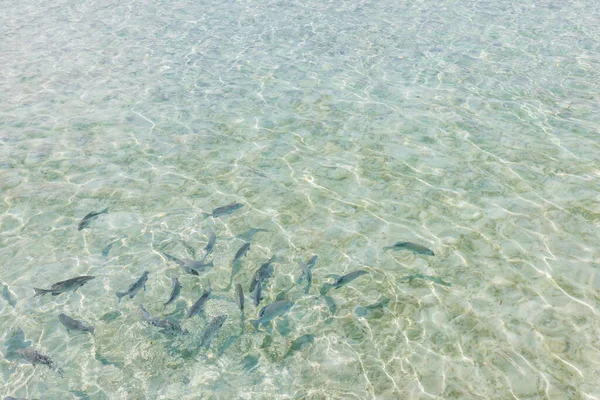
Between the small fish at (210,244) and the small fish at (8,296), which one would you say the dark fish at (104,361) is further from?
the small fish at (210,244)

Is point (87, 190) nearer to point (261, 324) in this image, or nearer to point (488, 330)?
point (261, 324)

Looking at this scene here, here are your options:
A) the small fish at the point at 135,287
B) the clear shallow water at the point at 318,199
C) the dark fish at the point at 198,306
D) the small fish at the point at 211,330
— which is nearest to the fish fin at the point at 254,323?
the clear shallow water at the point at 318,199

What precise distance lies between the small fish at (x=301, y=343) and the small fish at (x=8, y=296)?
12.6 ft

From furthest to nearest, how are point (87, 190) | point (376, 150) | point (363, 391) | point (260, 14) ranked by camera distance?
point (260, 14), point (376, 150), point (87, 190), point (363, 391)

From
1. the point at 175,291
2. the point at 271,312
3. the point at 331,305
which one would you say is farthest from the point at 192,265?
the point at 331,305

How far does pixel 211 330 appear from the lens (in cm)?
598

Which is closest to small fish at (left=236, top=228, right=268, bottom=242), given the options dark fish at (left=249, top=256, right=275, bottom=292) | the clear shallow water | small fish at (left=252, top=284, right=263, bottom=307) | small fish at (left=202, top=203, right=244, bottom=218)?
the clear shallow water

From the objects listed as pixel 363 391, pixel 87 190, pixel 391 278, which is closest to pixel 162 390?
pixel 363 391

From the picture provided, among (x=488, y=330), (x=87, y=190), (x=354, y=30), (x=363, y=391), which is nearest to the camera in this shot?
(x=363, y=391)

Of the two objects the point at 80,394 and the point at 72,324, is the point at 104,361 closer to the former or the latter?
the point at 80,394

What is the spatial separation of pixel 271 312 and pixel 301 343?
54 cm

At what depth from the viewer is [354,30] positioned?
15.6m

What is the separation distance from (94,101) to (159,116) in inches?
75.5

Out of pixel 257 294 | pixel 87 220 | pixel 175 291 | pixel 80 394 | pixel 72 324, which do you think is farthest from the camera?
pixel 87 220
